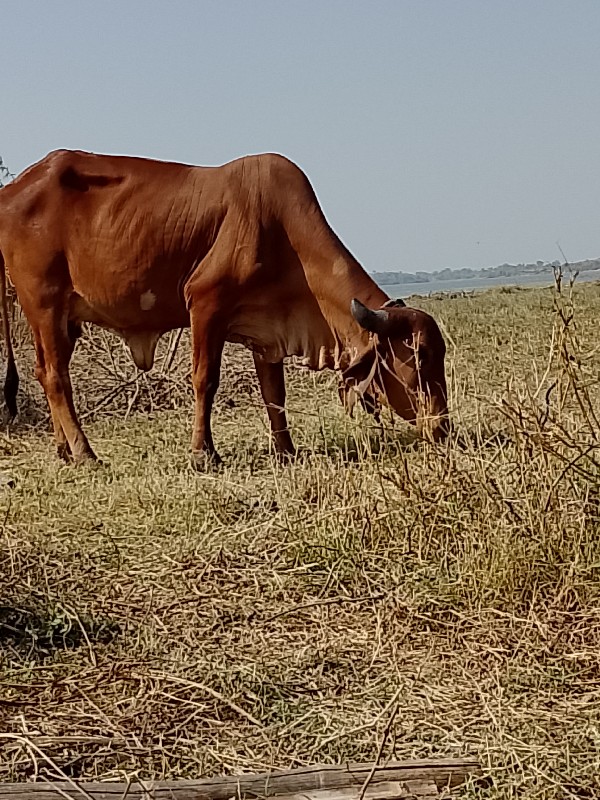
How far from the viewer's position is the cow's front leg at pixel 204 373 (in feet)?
23.6

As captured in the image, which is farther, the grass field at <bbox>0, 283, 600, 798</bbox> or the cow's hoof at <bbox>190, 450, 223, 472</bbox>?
the cow's hoof at <bbox>190, 450, 223, 472</bbox>

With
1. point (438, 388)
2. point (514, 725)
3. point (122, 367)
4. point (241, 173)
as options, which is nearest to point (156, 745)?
point (514, 725)

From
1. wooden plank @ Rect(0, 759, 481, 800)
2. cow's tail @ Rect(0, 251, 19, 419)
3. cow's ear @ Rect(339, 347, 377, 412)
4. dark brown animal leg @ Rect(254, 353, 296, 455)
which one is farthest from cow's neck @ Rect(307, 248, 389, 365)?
wooden plank @ Rect(0, 759, 481, 800)

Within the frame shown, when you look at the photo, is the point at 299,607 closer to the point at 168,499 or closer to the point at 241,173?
the point at 168,499

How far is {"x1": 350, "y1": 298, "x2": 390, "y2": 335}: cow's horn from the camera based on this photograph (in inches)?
263

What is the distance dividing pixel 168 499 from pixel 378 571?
1.66m

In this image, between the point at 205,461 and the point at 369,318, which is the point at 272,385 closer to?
the point at 205,461

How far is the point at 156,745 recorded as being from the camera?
320 centimetres

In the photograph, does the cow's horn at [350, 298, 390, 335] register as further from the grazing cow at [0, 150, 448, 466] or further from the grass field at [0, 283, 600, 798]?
the grass field at [0, 283, 600, 798]

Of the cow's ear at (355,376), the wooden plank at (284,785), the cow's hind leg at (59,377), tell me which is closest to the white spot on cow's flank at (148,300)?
the cow's hind leg at (59,377)

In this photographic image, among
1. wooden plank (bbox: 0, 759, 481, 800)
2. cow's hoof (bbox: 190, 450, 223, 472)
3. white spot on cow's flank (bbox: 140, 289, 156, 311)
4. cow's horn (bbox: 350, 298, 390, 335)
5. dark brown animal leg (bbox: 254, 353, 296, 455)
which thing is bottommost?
wooden plank (bbox: 0, 759, 481, 800)

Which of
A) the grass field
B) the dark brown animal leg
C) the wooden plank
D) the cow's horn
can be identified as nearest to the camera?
the wooden plank

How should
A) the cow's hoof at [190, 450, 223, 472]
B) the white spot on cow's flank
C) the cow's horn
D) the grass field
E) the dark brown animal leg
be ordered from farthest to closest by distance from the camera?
the dark brown animal leg, the white spot on cow's flank, the cow's hoof at [190, 450, 223, 472], the cow's horn, the grass field

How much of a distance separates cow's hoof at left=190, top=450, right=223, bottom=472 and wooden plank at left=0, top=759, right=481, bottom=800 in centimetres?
416
